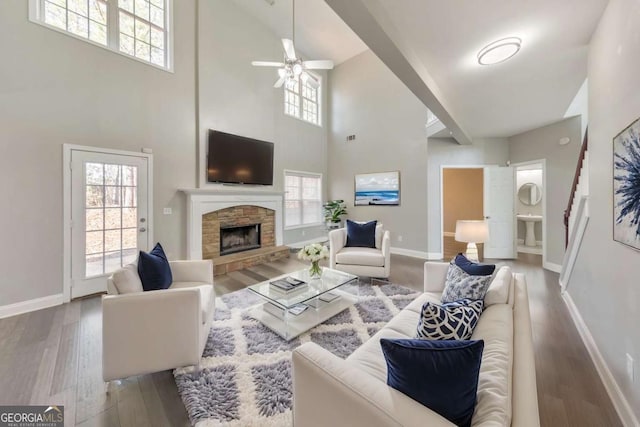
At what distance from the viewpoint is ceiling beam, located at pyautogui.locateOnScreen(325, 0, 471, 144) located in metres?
1.65

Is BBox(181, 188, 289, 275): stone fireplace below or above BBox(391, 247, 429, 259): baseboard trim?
above

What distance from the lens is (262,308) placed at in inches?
107

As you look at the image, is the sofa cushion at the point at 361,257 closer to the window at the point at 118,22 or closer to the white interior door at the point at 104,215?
the white interior door at the point at 104,215

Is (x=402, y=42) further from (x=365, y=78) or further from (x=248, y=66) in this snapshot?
(x=365, y=78)

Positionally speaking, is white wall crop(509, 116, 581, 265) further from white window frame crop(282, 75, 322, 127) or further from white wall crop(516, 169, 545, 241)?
white window frame crop(282, 75, 322, 127)

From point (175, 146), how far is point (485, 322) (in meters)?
4.70

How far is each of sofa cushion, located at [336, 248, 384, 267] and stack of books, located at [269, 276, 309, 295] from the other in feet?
3.92

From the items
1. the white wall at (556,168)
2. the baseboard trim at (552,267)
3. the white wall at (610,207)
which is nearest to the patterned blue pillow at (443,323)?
the white wall at (610,207)

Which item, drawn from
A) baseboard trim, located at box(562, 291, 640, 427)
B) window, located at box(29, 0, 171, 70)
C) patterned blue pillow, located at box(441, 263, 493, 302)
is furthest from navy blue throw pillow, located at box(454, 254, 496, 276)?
window, located at box(29, 0, 171, 70)

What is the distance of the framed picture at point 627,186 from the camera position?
1418 millimetres

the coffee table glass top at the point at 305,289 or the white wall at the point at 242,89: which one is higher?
the white wall at the point at 242,89

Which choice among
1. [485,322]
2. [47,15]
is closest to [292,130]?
[47,15]

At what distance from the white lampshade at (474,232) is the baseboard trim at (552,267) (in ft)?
8.98

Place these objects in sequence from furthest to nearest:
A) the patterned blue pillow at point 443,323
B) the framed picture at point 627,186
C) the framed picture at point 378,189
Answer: the framed picture at point 378,189
the framed picture at point 627,186
the patterned blue pillow at point 443,323
